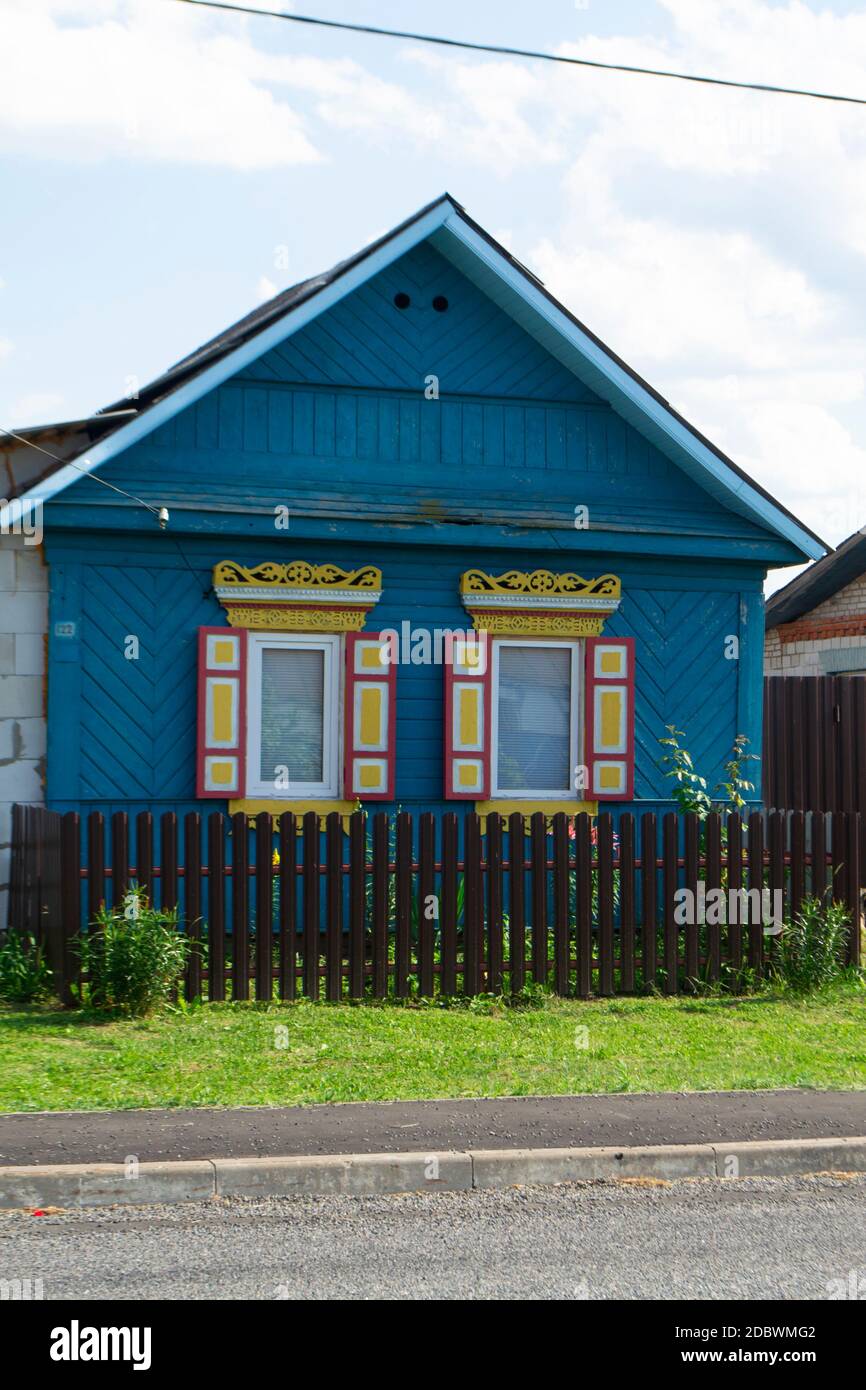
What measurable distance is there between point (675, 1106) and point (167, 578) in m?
6.68

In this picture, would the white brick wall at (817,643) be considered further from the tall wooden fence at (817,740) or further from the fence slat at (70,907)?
the fence slat at (70,907)

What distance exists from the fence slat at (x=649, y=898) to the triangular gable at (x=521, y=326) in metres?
3.68

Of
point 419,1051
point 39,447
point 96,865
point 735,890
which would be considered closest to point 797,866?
point 735,890

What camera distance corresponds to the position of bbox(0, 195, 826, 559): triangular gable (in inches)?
476

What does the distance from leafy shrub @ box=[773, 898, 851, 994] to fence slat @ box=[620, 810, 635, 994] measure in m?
1.15

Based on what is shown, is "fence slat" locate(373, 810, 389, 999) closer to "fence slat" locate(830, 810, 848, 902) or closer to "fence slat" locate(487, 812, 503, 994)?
"fence slat" locate(487, 812, 503, 994)

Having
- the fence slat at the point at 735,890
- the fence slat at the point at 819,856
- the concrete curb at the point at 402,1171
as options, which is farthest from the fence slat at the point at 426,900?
the concrete curb at the point at 402,1171

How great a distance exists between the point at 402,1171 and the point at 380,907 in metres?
4.00

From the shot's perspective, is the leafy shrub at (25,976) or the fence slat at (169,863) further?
the leafy shrub at (25,976)

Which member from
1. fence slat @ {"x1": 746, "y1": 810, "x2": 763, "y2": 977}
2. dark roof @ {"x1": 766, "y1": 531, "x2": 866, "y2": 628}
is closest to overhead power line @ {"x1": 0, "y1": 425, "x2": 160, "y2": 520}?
fence slat @ {"x1": 746, "y1": 810, "x2": 763, "y2": 977}

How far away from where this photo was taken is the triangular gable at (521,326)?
39.7 ft

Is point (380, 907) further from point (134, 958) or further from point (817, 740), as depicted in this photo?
point (817, 740)

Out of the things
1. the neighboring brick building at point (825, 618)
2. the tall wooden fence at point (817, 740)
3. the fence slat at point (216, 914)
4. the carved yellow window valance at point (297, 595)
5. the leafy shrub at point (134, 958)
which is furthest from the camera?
the neighboring brick building at point (825, 618)

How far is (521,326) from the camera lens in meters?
13.6
